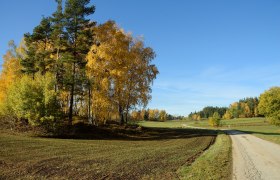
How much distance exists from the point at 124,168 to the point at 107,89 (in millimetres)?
16850

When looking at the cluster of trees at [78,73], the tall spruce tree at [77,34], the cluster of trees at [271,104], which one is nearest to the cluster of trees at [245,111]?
the cluster of trees at [271,104]

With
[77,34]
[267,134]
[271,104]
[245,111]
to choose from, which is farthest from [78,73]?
[245,111]

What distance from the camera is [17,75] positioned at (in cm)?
3812

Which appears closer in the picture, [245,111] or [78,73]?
[78,73]

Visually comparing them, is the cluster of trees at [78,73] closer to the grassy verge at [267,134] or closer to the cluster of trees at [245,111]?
the grassy verge at [267,134]

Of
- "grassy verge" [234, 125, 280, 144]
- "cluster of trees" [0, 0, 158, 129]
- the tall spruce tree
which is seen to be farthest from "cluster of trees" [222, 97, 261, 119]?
the tall spruce tree

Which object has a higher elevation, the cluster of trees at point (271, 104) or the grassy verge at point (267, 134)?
the cluster of trees at point (271, 104)

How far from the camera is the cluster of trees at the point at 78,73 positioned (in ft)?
88.1

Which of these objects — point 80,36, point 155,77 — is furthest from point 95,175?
point 155,77

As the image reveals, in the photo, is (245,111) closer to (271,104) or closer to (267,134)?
(271,104)

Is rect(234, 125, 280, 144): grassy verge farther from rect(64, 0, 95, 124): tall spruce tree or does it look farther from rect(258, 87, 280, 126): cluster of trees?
rect(64, 0, 95, 124): tall spruce tree

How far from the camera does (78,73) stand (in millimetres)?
30094

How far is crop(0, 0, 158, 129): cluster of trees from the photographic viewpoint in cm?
2684

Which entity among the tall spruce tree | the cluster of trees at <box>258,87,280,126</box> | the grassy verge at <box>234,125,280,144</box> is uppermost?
the tall spruce tree
